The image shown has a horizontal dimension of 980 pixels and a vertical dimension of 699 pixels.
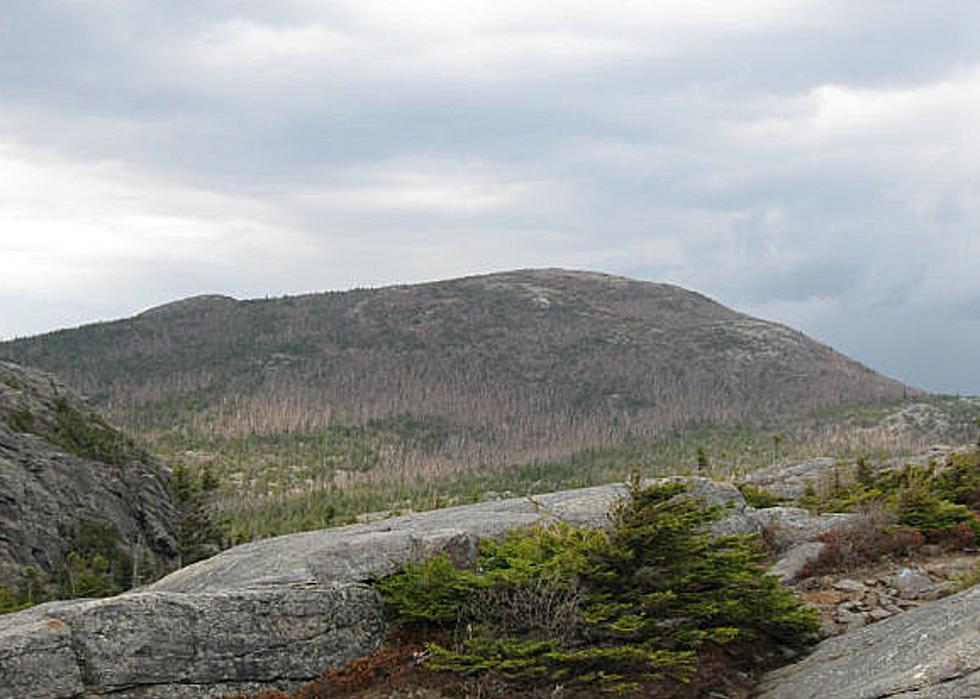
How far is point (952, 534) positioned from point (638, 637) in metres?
9.57

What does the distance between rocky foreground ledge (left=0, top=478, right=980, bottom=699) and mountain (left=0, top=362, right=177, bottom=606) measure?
80.2ft

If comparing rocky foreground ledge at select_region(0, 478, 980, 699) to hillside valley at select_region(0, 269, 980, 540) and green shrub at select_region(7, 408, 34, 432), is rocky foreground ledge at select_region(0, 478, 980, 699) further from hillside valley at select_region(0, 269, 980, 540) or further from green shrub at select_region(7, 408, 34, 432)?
hillside valley at select_region(0, 269, 980, 540)

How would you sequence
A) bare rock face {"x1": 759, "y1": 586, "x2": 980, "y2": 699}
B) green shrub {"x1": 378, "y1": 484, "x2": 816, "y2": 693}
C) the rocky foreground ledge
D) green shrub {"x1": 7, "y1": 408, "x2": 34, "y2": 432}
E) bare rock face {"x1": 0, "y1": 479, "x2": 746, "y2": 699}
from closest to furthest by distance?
1. bare rock face {"x1": 759, "y1": 586, "x2": 980, "y2": 699}
2. the rocky foreground ledge
3. bare rock face {"x1": 0, "y1": 479, "x2": 746, "y2": 699}
4. green shrub {"x1": 378, "y1": 484, "x2": 816, "y2": 693}
5. green shrub {"x1": 7, "y1": 408, "x2": 34, "y2": 432}

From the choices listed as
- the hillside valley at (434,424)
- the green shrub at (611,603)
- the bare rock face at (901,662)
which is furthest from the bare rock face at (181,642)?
the hillside valley at (434,424)

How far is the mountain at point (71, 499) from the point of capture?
127 ft

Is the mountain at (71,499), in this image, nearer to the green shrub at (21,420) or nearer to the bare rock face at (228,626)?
the green shrub at (21,420)

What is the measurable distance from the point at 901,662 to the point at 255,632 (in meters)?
8.43

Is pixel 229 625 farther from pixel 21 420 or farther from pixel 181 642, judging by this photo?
pixel 21 420

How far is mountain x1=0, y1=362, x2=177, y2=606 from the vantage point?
38675 millimetres

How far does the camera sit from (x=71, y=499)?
44969mm

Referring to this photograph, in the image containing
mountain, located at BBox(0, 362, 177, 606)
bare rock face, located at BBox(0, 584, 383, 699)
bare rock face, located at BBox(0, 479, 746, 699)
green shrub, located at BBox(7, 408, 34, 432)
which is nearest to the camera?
bare rock face, located at BBox(0, 584, 383, 699)

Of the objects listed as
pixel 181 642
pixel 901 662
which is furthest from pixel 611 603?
pixel 181 642

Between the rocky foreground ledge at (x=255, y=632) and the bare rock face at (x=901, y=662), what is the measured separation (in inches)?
1.3

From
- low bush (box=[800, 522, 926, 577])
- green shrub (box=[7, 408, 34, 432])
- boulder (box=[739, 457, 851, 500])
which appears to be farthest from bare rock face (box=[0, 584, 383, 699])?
green shrub (box=[7, 408, 34, 432])
